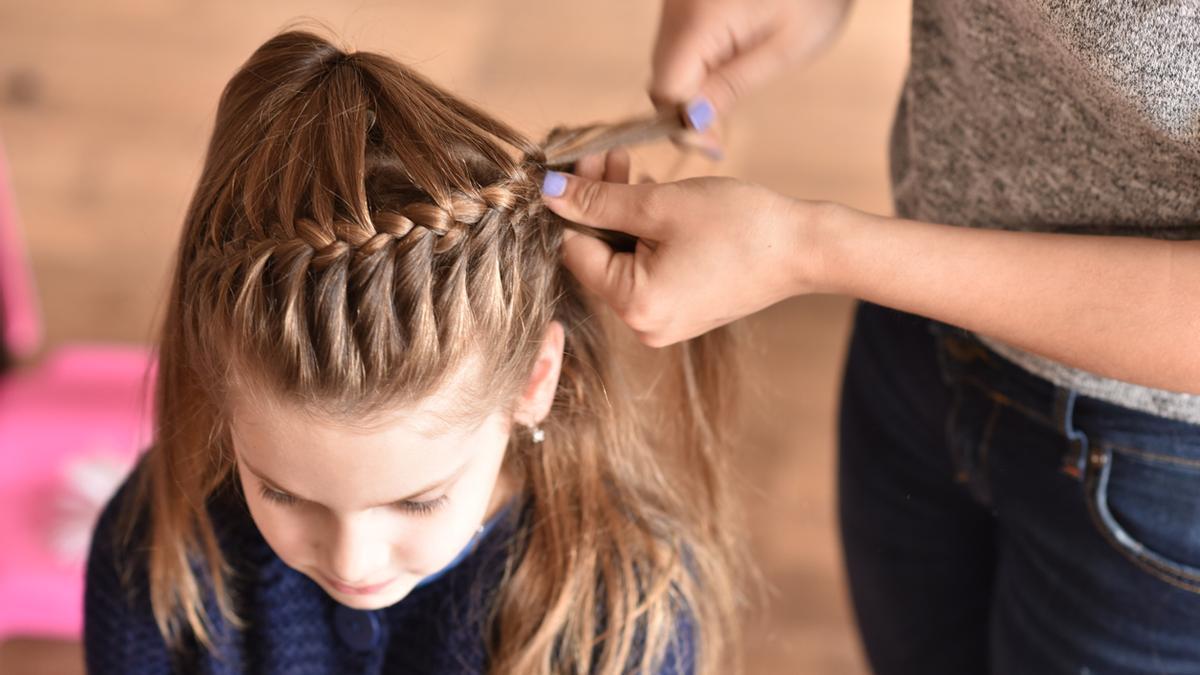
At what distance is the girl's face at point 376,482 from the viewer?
0.77 meters

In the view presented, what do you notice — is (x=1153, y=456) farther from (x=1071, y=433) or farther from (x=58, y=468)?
(x=58, y=468)

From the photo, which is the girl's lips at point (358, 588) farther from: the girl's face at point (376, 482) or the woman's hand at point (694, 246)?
the woman's hand at point (694, 246)

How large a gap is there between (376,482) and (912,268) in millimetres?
372

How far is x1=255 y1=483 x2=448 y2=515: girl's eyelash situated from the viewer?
81 cm

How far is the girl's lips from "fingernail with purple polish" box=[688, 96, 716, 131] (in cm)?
40

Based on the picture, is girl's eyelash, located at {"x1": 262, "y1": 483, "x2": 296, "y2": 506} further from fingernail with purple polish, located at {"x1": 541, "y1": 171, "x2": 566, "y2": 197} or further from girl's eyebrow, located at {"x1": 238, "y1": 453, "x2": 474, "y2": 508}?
fingernail with purple polish, located at {"x1": 541, "y1": 171, "x2": 566, "y2": 197}

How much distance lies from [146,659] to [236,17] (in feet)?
5.86

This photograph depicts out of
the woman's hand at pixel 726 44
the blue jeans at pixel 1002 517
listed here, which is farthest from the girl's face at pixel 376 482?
the blue jeans at pixel 1002 517

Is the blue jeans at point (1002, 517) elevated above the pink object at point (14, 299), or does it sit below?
below

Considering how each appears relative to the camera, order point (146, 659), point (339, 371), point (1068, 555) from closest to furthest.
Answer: point (339, 371) < point (1068, 555) < point (146, 659)

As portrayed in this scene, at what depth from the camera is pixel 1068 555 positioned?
87 cm

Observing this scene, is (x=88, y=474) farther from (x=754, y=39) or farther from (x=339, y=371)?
(x=754, y=39)

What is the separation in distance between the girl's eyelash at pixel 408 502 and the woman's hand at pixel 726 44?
1.14 ft

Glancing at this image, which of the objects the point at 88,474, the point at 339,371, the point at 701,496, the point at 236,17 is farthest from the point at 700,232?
the point at 236,17
